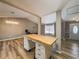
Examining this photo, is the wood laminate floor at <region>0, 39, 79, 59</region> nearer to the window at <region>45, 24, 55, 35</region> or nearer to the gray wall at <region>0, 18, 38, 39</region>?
the window at <region>45, 24, 55, 35</region>

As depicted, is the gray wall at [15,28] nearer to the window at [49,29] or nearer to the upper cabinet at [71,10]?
the window at [49,29]

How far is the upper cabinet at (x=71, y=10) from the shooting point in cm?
894

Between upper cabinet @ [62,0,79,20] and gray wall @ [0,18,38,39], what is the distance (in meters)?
5.38

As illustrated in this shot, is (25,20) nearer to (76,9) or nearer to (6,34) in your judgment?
(6,34)

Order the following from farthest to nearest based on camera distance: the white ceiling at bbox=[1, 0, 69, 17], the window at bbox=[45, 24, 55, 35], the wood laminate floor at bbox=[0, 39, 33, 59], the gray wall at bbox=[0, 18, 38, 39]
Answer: the gray wall at bbox=[0, 18, 38, 39] < the window at bbox=[45, 24, 55, 35] < the white ceiling at bbox=[1, 0, 69, 17] < the wood laminate floor at bbox=[0, 39, 33, 59]

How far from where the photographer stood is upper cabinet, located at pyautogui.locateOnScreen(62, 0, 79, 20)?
29.3ft

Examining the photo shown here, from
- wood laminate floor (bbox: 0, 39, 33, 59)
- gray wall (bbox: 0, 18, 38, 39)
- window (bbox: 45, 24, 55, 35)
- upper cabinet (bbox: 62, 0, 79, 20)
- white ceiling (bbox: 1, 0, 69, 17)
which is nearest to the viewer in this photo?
wood laminate floor (bbox: 0, 39, 33, 59)

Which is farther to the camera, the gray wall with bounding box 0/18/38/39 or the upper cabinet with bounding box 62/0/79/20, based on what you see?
the gray wall with bounding box 0/18/38/39

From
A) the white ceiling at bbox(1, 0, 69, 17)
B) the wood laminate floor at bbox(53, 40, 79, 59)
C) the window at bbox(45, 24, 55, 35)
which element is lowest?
the wood laminate floor at bbox(53, 40, 79, 59)

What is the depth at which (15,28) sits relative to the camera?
1330 centimetres

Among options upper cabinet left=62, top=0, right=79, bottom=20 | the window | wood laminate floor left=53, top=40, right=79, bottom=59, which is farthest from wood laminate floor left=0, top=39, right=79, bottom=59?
the window

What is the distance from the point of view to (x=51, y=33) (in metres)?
12.1

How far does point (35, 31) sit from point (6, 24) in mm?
3969

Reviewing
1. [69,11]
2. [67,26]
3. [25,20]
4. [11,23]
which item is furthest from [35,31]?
[69,11]
